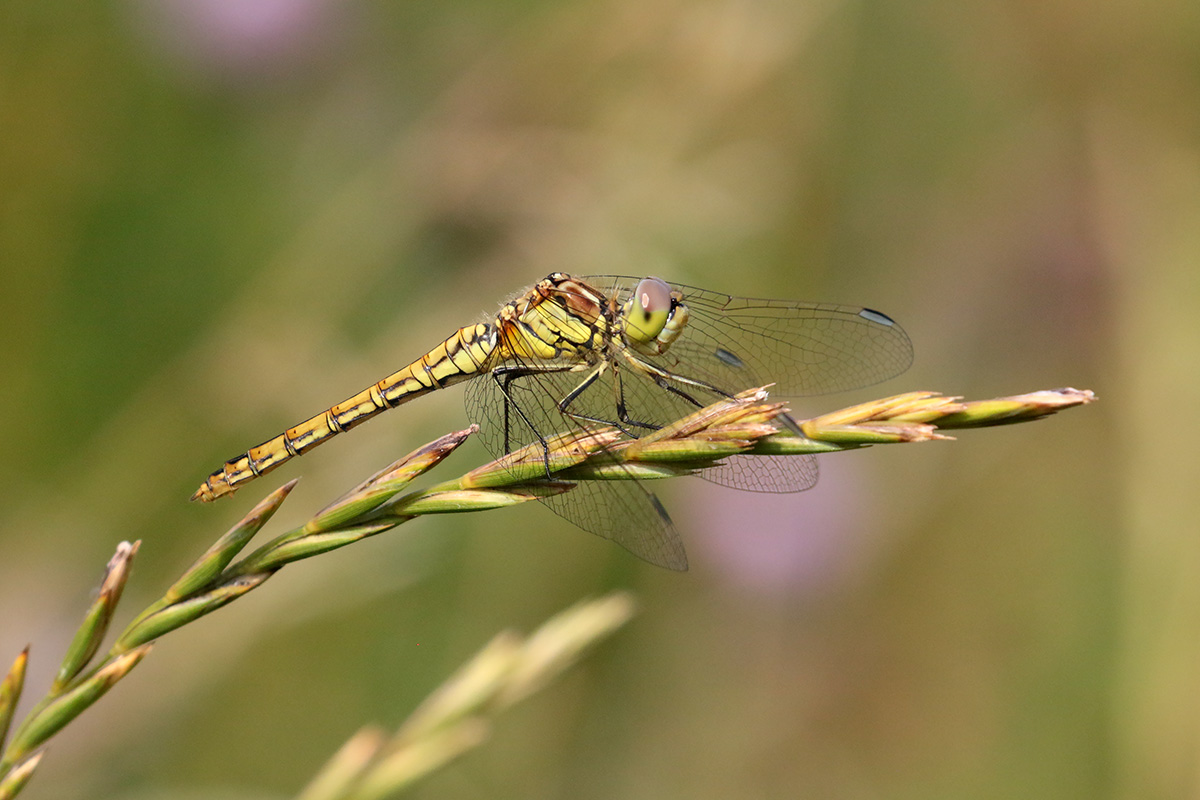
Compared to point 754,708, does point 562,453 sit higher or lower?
higher

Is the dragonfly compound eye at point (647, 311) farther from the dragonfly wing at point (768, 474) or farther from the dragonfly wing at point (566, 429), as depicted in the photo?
the dragonfly wing at point (768, 474)

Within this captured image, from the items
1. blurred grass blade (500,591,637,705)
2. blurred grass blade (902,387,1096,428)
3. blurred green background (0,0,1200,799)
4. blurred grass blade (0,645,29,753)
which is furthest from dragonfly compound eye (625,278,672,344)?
blurred grass blade (0,645,29,753)

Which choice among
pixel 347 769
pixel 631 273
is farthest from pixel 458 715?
pixel 631 273

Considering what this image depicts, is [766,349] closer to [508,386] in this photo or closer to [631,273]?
[631,273]

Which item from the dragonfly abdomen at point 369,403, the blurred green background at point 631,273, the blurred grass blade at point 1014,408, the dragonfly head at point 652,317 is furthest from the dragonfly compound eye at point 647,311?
the blurred grass blade at point 1014,408

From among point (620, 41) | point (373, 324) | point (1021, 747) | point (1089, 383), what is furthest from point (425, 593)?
point (1089, 383)

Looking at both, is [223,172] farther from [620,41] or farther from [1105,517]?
[1105,517]
